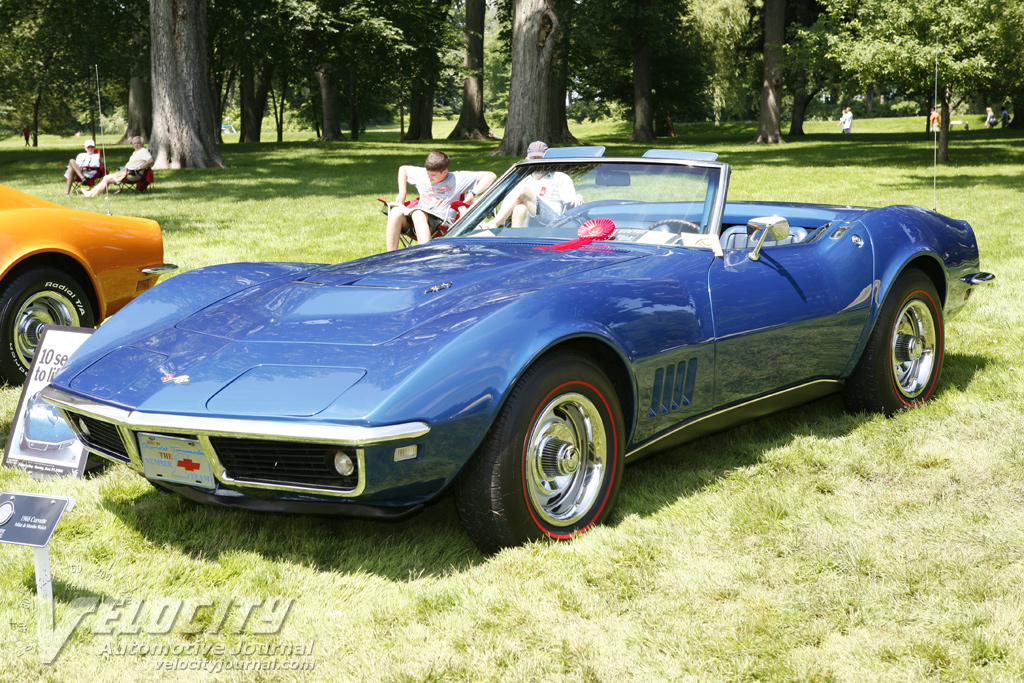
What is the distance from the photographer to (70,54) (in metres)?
30.9

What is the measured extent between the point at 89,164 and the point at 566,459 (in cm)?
1692

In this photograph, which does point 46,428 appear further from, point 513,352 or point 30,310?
point 513,352

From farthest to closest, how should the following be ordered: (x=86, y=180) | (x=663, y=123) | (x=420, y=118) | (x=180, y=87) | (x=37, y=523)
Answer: (x=663, y=123)
(x=420, y=118)
(x=180, y=87)
(x=86, y=180)
(x=37, y=523)

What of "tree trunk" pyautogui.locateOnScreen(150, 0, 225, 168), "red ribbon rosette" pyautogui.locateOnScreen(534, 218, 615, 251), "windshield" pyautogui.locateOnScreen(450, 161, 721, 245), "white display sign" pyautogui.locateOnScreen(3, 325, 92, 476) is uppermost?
"tree trunk" pyautogui.locateOnScreen(150, 0, 225, 168)

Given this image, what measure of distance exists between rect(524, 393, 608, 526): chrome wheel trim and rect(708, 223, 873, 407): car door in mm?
734

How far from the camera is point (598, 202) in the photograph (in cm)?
464

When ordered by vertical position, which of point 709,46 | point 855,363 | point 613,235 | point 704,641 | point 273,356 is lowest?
point 704,641

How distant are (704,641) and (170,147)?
69.8ft

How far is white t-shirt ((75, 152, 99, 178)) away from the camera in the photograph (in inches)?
703

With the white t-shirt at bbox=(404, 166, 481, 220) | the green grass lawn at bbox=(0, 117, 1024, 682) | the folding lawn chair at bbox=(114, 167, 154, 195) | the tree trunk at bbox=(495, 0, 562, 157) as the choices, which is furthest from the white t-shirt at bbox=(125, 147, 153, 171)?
the green grass lawn at bbox=(0, 117, 1024, 682)

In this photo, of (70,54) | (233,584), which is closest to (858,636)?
(233,584)

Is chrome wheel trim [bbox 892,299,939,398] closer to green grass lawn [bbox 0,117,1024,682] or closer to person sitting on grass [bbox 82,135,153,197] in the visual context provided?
green grass lawn [bbox 0,117,1024,682]

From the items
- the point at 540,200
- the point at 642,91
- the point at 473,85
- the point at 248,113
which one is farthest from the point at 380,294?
the point at 248,113

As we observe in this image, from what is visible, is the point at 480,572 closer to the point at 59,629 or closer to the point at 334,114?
the point at 59,629
